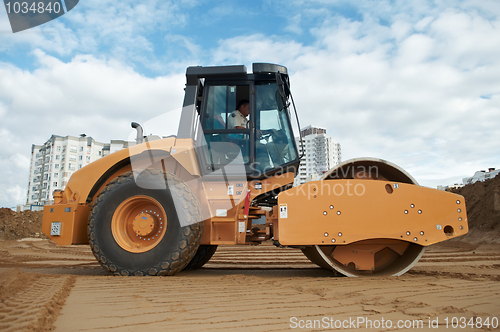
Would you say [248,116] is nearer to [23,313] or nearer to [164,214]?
[164,214]

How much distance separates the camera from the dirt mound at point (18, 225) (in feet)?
56.9

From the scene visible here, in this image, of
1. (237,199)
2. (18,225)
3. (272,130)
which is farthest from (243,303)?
(18,225)

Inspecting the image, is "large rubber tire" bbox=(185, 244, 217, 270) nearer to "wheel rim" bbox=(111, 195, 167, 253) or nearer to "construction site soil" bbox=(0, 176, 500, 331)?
"wheel rim" bbox=(111, 195, 167, 253)

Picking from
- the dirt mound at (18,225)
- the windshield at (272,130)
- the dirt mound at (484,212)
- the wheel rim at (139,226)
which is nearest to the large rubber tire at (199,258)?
the wheel rim at (139,226)

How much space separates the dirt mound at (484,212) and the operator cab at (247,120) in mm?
10673

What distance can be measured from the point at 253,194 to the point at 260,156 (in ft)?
1.66

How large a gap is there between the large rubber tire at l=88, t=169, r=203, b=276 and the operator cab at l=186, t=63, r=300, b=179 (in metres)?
0.63

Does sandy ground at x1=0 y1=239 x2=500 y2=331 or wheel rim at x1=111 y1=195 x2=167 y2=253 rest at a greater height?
wheel rim at x1=111 y1=195 x2=167 y2=253

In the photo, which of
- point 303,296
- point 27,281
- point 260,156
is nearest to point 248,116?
point 260,156

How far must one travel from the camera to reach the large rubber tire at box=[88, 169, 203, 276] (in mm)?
3713

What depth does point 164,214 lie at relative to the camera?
3850 millimetres

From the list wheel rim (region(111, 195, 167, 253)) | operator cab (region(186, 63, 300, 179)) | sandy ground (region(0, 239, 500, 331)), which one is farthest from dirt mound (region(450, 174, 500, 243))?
wheel rim (region(111, 195, 167, 253))

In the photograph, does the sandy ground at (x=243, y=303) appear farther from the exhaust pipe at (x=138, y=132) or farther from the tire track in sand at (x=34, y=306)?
the exhaust pipe at (x=138, y=132)

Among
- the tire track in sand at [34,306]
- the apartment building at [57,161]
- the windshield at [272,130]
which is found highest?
the apartment building at [57,161]
